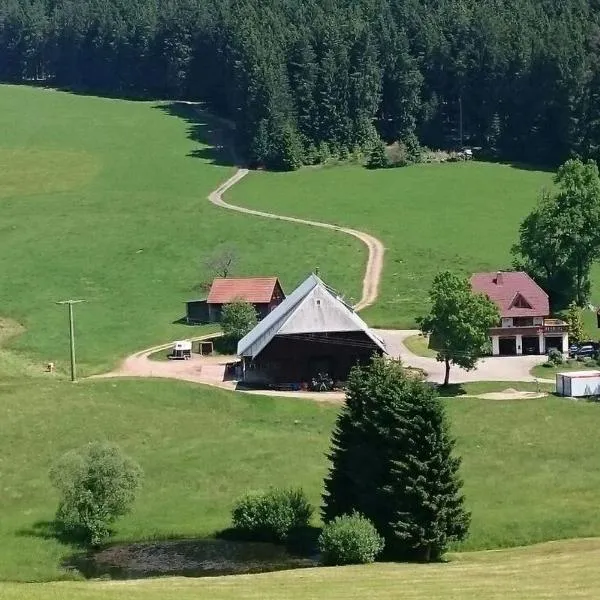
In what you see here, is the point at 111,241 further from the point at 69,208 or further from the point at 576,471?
the point at 576,471

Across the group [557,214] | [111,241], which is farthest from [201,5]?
[557,214]

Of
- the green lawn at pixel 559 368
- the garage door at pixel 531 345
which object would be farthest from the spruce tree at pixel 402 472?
the garage door at pixel 531 345

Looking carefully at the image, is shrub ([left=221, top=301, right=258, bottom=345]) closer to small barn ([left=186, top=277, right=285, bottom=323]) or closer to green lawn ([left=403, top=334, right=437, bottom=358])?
small barn ([left=186, top=277, right=285, bottom=323])

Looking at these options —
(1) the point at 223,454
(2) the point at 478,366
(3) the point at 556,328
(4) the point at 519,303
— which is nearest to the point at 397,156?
(4) the point at 519,303

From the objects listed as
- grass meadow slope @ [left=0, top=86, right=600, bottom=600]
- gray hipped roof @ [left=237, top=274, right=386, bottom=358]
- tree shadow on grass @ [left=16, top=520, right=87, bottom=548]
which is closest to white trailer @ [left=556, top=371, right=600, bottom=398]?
grass meadow slope @ [left=0, top=86, right=600, bottom=600]

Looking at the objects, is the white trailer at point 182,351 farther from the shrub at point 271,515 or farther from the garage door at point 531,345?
the shrub at point 271,515

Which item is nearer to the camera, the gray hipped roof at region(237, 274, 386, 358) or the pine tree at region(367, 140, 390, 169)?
the gray hipped roof at region(237, 274, 386, 358)

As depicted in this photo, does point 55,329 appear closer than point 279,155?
Yes
